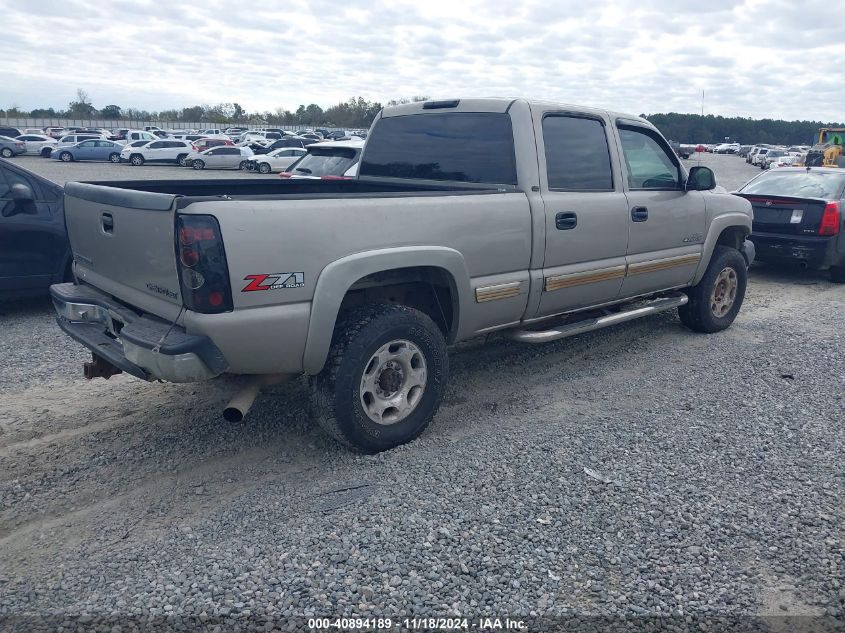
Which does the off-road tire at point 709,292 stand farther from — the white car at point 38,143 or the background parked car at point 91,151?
the white car at point 38,143

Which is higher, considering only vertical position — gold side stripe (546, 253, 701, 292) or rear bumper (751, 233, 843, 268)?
gold side stripe (546, 253, 701, 292)

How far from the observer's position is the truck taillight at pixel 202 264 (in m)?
3.20

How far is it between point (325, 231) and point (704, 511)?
2368 mm

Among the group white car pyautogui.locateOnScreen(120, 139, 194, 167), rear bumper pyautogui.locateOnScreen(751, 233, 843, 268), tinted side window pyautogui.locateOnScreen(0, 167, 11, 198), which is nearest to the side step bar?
rear bumper pyautogui.locateOnScreen(751, 233, 843, 268)

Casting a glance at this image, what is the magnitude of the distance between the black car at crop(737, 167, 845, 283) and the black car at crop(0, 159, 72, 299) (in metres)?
8.56

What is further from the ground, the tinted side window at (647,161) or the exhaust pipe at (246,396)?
the tinted side window at (647,161)

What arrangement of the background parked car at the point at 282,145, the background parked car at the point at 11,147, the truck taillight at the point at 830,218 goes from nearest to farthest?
the truck taillight at the point at 830,218 → the background parked car at the point at 282,145 → the background parked car at the point at 11,147

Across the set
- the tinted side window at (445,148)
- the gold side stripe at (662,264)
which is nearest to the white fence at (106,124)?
the tinted side window at (445,148)

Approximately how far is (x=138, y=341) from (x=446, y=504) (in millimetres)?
1717

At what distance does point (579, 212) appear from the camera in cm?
489

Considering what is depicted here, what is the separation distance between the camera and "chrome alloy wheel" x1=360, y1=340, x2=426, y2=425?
12.9 feet

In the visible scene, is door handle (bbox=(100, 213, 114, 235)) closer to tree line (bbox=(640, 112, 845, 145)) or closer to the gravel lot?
the gravel lot

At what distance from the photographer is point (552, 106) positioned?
195 inches

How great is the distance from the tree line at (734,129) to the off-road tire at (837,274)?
112m
